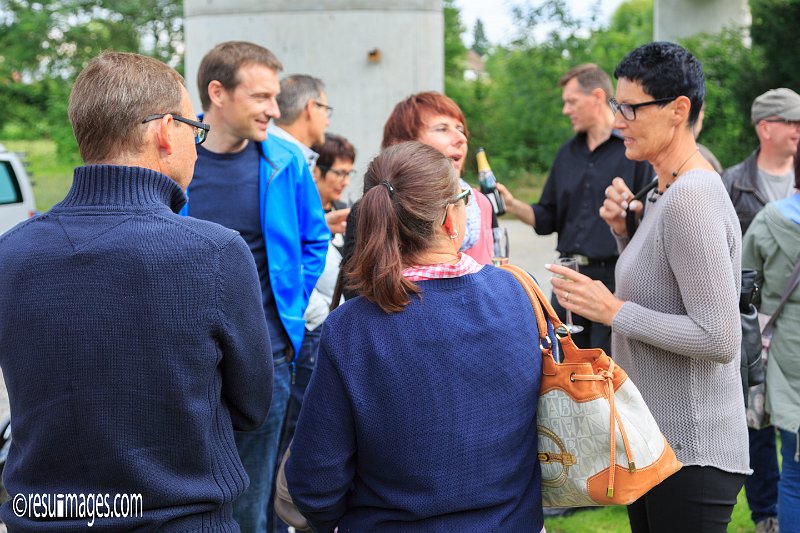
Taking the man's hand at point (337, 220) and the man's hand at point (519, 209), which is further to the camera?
the man's hand at point (519, 209)

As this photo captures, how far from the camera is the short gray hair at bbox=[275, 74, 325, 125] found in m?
5.28

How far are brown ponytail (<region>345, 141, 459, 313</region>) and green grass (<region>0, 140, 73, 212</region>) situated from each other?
17.6m

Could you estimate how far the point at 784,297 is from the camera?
Result: 3.91 m

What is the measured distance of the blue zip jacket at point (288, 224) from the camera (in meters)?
3.74

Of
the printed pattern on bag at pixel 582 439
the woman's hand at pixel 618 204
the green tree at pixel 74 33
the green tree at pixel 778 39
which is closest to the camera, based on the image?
the printed pattern on bag at pixel 582 439

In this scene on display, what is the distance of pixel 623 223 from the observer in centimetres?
350

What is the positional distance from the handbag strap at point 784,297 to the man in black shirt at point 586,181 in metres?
1.42

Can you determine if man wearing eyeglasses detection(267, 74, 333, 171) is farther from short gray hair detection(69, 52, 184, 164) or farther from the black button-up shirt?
short gray hair detection(69, 52, 184, 164)

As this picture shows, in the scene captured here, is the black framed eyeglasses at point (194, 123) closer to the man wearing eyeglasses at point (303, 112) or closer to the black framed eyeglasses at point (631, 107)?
the black framed eyeglasses at point (631, 107)

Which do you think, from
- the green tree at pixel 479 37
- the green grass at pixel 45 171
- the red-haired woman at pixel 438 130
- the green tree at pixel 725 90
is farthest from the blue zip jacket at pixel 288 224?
the green tree at pixel 479 37

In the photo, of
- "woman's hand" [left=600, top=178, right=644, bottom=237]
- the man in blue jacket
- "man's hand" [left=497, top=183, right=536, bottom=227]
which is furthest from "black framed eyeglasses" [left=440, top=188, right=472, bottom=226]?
"man's hand" [left=497, top=183, right=536, bottom=227]

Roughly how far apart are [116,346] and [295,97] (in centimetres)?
344

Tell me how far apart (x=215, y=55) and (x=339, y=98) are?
4.98 m

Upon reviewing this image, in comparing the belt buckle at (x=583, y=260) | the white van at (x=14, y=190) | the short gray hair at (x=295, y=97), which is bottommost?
the white van at (x=14, y=190)
